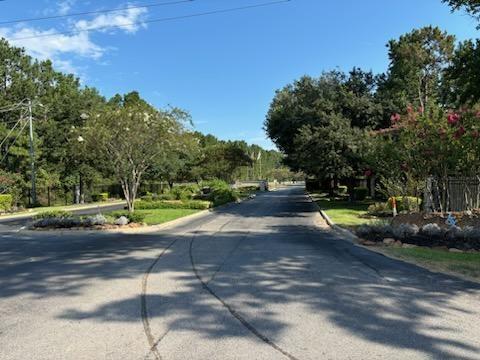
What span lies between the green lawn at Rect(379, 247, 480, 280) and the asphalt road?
19.9 inches

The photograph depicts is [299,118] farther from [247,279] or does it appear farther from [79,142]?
[247,279]

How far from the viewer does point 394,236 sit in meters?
13.9

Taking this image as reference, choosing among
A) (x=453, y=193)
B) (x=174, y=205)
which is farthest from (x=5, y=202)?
(x=453, y=193)

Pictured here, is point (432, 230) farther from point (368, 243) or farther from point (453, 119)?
point (453, 119)

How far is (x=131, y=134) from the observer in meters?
21.8

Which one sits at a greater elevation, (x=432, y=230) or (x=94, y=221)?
(x=94, y=221)

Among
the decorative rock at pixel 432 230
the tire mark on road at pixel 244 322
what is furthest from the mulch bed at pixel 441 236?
the tire mark on road at pixel 244 322

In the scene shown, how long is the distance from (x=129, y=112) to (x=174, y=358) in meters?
18.0

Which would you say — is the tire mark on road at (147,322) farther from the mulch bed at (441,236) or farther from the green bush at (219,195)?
the green bush at (219,195)

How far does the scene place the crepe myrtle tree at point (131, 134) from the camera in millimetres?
21406

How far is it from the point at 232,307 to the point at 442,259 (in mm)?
5904

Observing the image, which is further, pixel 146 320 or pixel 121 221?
pixel 121 221

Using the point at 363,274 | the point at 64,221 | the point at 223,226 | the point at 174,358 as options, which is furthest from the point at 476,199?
the point at 174,358

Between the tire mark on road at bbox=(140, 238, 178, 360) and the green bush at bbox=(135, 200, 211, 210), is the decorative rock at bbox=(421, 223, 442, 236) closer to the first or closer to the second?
the tire mark on road at bbox=(140, 238, 178, 360)
